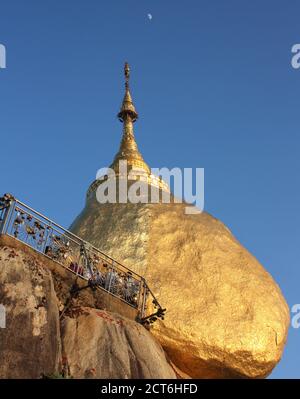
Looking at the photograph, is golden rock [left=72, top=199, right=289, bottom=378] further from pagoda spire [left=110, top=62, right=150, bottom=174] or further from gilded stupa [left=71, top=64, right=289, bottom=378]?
pagoda spire [left=110, top=62, right=150, bottom=174]

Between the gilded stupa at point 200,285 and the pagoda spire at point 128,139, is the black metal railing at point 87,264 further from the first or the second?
the pagoda spire at point 128,139

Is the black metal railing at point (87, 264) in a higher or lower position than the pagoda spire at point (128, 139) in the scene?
lower

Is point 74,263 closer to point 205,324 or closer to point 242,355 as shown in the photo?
point 205,324

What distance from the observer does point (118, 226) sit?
19344 millimetres

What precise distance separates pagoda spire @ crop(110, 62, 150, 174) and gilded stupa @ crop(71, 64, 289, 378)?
4.68m

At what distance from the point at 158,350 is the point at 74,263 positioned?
316 cm

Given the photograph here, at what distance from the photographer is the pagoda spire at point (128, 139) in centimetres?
2508

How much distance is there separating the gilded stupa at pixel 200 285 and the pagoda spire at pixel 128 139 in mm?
4684

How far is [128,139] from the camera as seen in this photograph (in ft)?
92.5

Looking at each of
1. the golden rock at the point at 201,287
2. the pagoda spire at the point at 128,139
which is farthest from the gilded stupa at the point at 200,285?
the pagoda spire at the point at 128,139

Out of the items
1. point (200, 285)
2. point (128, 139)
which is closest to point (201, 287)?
point (200, 285)

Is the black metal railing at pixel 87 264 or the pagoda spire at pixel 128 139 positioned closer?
the black metal railing at pixel 87 264

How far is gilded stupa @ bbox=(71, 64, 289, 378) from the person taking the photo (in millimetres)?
16484
